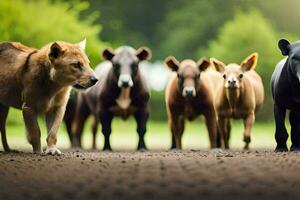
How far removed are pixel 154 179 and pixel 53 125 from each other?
339 centimetres

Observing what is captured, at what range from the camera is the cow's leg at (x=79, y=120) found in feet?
48.6

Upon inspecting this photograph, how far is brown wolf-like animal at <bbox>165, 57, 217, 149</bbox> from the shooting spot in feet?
38.3

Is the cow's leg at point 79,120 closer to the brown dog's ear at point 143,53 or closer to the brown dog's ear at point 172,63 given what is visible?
the brown dog's ear at point 143,53

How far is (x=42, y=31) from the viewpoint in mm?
20203

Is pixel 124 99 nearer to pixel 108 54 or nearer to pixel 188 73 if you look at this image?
pixel 108 54

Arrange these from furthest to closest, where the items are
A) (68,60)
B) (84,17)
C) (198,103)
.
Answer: (84,17), (198,103), (68,60)

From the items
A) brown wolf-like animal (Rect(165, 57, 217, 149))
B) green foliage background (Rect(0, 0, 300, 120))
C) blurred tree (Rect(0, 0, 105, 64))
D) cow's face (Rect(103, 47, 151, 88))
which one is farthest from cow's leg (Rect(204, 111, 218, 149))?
blurred tree (Rect(0, 0, 105, 64))

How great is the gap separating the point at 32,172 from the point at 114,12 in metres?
20.6

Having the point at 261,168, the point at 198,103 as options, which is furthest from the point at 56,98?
the point at 261,168

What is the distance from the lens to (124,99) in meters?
12.3

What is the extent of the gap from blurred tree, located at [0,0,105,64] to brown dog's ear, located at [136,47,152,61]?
7.13m

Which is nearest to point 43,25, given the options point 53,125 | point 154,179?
point 53,125

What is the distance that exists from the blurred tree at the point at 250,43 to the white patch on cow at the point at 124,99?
997 centimetres

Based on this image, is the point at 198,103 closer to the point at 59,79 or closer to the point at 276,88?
the point at 276,88
